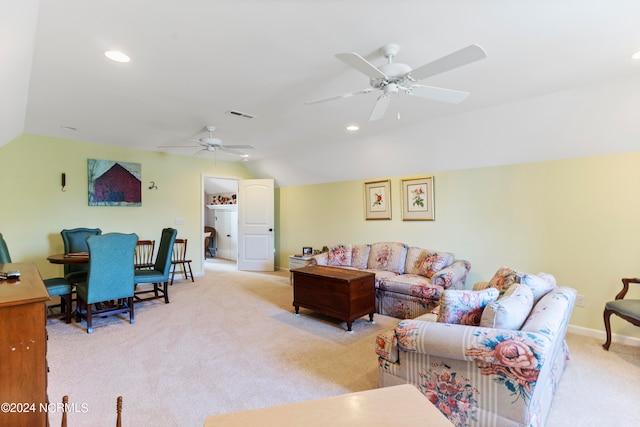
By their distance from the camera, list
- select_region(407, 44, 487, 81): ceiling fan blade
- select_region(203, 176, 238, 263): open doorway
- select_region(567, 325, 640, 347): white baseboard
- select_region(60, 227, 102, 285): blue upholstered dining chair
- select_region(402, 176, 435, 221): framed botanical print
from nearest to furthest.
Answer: select_region(407, 44, 487, 81): ceiling fan blade → select_region(567, 325, 640, 347): white baseboard → select_region(60, 227, 102, 285): blue upholstered dining chair → select_region(402, 176, 435, 221): framed botanical print → select_region(203, 176, 238, 263): open doorway

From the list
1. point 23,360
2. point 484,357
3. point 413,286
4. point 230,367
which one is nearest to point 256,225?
point 413,286

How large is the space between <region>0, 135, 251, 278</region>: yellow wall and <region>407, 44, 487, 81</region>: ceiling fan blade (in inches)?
205

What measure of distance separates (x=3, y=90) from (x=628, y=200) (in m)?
5.71

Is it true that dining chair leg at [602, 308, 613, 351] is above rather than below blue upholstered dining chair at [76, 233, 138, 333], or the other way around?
below

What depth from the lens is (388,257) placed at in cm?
450

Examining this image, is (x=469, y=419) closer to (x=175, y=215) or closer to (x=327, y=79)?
(x=327, y=79)

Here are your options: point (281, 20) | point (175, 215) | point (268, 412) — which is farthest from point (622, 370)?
point (175, 215)

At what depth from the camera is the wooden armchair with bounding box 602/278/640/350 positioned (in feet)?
8.29

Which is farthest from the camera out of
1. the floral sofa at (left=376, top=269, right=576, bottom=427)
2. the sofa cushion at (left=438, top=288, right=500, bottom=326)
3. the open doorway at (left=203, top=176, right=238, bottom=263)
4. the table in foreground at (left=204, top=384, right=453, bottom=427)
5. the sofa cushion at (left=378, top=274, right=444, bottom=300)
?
the open doorway at (left=203, top=176, right=238, bottom=263)

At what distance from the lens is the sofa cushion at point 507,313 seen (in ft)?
5.71

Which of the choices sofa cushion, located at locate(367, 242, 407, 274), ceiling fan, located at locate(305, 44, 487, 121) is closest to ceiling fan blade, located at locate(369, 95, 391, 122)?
ceiling fan, located at locate(305, 44, 487, 121)

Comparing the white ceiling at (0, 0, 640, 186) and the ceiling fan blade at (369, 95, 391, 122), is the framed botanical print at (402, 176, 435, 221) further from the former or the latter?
the ceiling fan blade at (369, 95, 391, 122)

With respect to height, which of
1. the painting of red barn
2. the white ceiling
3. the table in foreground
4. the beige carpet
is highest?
the white ceiling

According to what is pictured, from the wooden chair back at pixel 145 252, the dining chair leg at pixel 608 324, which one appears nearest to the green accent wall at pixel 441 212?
the wooden chair back at pixel 145 252
